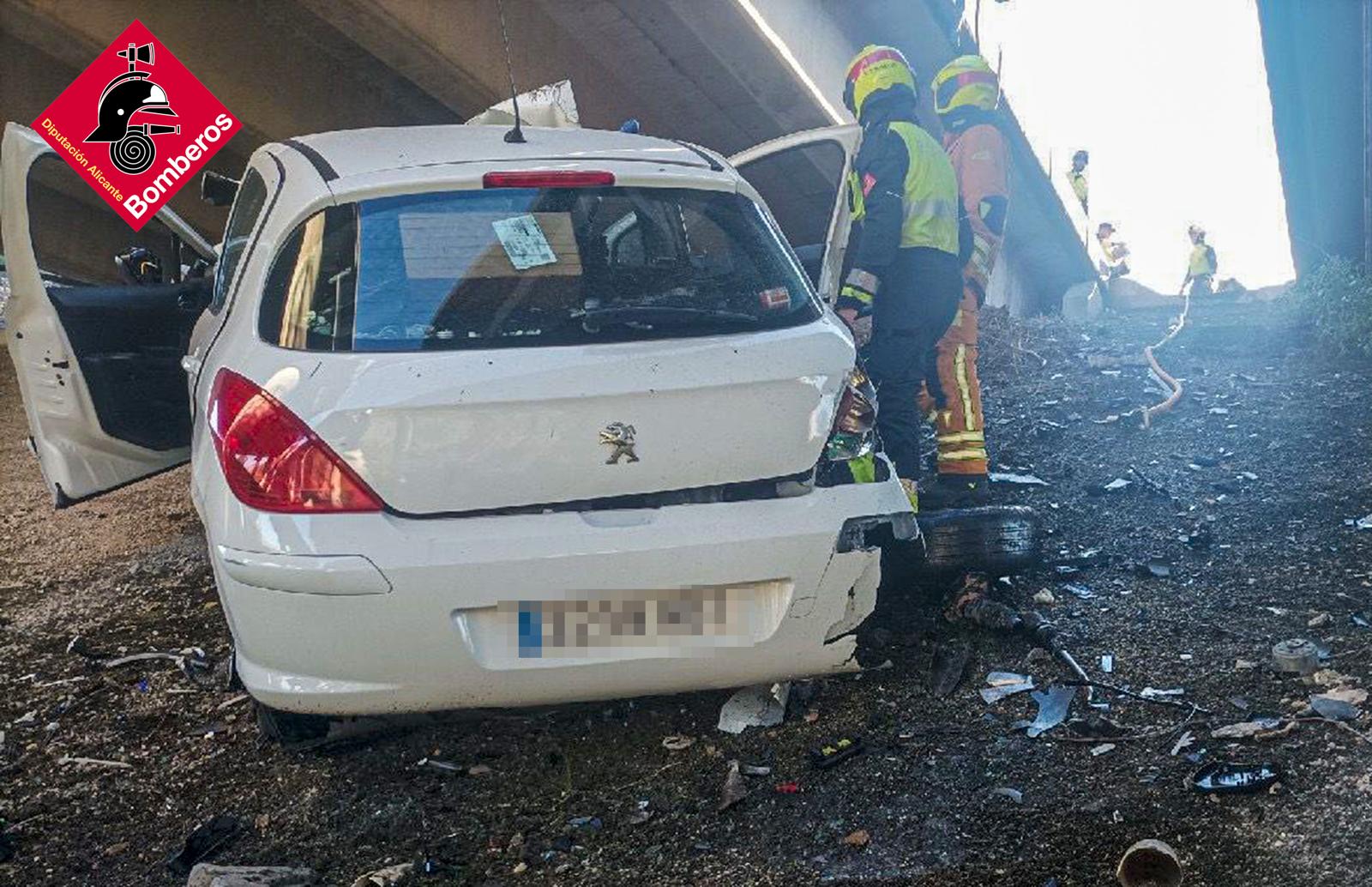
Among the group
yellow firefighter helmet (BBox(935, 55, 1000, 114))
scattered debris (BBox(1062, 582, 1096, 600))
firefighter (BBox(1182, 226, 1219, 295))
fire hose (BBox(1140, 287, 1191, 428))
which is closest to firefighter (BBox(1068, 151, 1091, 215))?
firefighter (BBox(1182, 226, 1219, 295))

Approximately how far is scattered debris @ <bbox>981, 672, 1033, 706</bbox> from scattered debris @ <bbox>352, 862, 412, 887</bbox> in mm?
1562

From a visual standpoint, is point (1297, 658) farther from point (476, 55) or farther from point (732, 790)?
point (476, 55)

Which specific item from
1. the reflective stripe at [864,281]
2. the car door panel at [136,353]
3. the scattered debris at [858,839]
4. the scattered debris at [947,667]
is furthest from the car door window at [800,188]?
the scattered debris at [858,839]

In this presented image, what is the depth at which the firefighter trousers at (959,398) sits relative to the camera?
229 inches

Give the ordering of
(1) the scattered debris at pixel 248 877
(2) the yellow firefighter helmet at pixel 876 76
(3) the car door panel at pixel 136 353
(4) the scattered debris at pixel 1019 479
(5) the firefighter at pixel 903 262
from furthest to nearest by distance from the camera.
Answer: (4) the scattered debris at pixel 1019 479 → (2) the yellow firefighter helmet at pixel 876 76 → (5) the firefighter at pixel 903 262 → (3) the car door panel at pixel 136 353 → (1) the scattered debris at pixel 248 877

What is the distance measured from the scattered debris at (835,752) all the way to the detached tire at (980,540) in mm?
1024

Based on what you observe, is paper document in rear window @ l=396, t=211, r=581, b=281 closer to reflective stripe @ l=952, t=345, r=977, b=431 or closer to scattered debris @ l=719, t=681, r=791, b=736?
scattered debris @ l=719, t=681, r=791, b=736

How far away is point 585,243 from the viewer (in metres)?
3.37

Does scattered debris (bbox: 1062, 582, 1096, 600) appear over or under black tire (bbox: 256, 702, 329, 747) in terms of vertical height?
under

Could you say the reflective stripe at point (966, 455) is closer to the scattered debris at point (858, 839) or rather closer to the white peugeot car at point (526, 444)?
the white peugeot car at point (526, 444)

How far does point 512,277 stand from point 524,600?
2.92 ft

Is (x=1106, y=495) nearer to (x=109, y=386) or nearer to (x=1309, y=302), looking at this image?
(x=109, y=386)

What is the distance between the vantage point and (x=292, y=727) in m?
3.34

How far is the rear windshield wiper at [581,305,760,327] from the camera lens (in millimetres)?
3217
